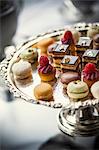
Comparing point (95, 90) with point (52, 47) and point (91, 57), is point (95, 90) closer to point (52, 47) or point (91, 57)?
point (91, 57)

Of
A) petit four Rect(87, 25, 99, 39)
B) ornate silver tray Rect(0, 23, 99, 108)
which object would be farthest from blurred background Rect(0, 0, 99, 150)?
petit four Rect(87, 25, 99, 39)

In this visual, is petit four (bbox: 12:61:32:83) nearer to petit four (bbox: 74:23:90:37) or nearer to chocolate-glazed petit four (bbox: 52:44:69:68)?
chocolate-glazed petit four (bbox: 52:44:69:68)

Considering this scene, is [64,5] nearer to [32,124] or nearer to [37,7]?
[37,7]

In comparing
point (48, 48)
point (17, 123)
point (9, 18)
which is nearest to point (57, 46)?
point (48, 48)

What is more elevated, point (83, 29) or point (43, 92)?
point (83, 29)

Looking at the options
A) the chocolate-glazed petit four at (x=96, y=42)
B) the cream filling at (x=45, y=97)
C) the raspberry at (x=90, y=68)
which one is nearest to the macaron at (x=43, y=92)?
the cream filling at (x=45, y=97)

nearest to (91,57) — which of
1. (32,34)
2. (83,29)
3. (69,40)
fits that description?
(69,40)
